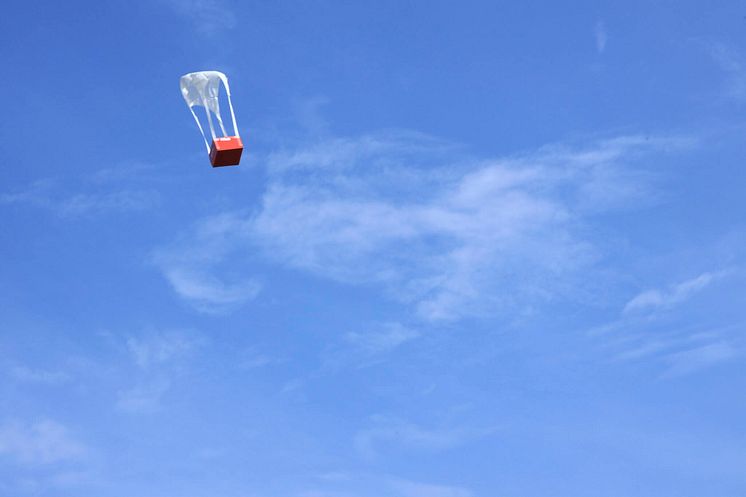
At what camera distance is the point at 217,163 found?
3875 cm

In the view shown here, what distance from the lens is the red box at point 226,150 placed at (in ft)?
124

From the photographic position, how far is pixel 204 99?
41.3 meters

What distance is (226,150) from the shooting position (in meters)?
37.9

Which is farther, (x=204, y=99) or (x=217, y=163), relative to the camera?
(x=204, y=99)

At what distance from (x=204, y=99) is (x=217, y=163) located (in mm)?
3951

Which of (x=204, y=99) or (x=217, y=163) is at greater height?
(x=204, y=99)

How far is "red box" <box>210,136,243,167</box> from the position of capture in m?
37.8
